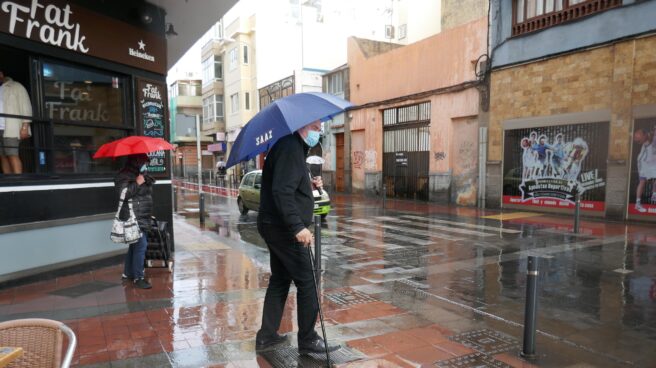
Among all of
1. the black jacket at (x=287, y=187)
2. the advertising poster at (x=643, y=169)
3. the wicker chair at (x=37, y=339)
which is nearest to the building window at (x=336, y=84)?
the advertising poster at (x=643, y=169)

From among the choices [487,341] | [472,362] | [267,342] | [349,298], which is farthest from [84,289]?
[487,341]

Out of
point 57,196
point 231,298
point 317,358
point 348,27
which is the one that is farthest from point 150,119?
point 348,27

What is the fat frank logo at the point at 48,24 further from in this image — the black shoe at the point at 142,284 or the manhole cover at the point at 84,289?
the black shoe at the point at 142,284

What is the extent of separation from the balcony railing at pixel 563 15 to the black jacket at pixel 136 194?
1260 cm

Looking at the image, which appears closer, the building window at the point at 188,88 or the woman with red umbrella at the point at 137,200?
the woman with red umbrella at the point at 137,200

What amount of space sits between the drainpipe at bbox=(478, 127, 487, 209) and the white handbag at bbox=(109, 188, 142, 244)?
1282 cm

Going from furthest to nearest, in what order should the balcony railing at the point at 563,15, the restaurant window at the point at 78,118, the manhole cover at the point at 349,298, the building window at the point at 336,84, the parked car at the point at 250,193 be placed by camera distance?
the building window at the point at 336,84 → the parked car at the point at 250,193 → the balcony railing at the point at 563,15 → the restaurant window at the point at 78,118 → the manhole cover at the point at 349,298

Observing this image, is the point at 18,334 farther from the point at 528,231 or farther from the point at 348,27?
the point at 348,27

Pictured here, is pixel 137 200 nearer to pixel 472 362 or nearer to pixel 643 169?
pixel 472 362

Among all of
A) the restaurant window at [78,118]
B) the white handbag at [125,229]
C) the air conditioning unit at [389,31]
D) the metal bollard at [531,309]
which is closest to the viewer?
the metal bollard at [531,309]

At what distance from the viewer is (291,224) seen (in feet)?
11.1

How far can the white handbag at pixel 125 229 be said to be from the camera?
549cm

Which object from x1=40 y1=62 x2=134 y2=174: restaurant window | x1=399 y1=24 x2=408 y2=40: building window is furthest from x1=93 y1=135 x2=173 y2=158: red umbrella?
x1=399 y1=24 x2=408 y2=40: building window

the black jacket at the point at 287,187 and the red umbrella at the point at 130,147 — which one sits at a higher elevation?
the red umbrella at the point at 130,147
